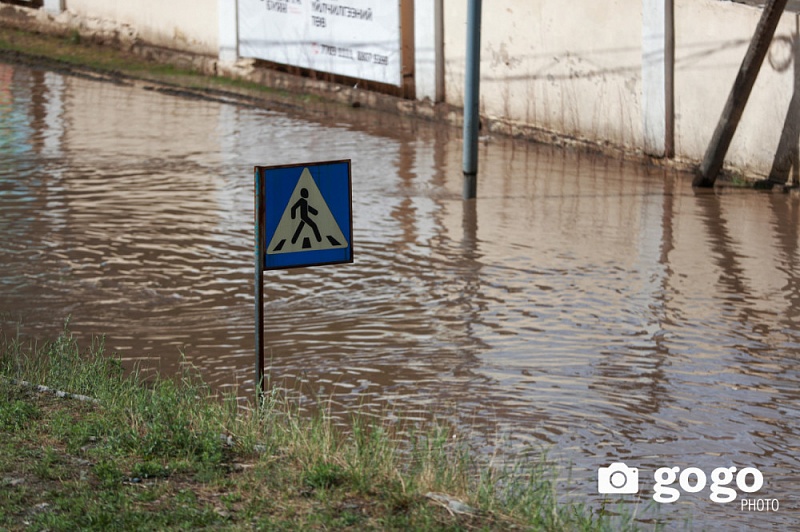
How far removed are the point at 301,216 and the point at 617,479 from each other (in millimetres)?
2036

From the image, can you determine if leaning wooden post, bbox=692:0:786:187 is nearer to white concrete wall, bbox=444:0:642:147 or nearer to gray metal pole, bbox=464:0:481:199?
white concrete wall, bbox=444:0:642:147

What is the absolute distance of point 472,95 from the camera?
11.9m

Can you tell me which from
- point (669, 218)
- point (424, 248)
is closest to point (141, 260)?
point (424, 248)

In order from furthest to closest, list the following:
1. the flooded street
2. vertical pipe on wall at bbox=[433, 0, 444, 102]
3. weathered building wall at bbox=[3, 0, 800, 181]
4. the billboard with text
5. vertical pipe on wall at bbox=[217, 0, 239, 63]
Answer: vertical pipe on wall at bbox=[217, 0, 239, 63], the billboard with text, vertical pipe on wall at bbox=[433, 0, 444, 102], weathered building wall at bbox=[3, 0, 800, 181], the flooded street

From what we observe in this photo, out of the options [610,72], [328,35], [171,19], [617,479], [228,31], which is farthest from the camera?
[171,19]

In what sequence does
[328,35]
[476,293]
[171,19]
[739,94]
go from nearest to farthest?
[476,293] < [739,94] < [328,35] < [171,19]

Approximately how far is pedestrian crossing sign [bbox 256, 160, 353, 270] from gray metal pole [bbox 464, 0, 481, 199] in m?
5.92

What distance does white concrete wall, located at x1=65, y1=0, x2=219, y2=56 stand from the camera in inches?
792

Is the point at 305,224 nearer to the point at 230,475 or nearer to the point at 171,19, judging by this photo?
the point at 230,475

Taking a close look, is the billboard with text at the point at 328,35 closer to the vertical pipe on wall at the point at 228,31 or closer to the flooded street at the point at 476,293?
the vertical pipe on wall at the point at 228,31

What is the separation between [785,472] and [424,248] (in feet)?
15.7

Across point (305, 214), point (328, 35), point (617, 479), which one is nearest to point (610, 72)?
point (328, 35)

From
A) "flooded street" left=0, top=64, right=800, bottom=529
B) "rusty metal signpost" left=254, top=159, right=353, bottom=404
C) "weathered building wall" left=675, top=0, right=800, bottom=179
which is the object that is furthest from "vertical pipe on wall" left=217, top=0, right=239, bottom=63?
"rusty metal signpost" left=254, top=159, right=353, bottom=404

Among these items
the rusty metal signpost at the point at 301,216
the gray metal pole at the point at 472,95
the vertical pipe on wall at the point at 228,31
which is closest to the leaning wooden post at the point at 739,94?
the gray metal pole at the point at 472,95
